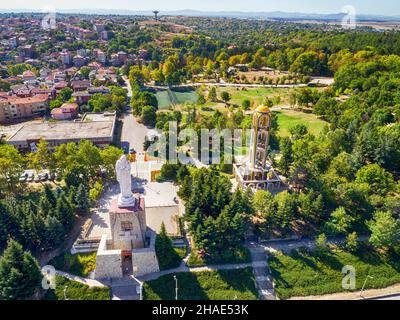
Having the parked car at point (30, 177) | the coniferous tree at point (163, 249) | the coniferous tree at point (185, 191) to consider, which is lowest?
the coniferous tree at point (163, 249)

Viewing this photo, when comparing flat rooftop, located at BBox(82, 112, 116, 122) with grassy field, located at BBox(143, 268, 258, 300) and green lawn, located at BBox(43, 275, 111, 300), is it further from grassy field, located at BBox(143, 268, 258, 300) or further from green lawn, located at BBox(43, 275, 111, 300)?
grassy field, located at BBox(143, 268, 258, 300)

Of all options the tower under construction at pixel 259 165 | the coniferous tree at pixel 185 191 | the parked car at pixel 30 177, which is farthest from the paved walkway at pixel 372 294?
the parked car at pixel 30 177

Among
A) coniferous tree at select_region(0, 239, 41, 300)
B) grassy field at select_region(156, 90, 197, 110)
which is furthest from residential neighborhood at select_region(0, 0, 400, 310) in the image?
grassy field at select_region(156, 90, 197, 110)

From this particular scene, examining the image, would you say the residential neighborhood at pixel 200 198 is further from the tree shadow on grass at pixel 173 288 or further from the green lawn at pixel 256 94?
the green lawn at pixel 256 94

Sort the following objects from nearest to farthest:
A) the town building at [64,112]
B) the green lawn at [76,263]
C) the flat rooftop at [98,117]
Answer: the green lawn at [76,263]
the flat rooftop at [98,117]
the town building at [64,112]

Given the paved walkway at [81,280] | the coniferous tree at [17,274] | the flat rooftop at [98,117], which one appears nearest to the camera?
the coniferous tree at [17,274]

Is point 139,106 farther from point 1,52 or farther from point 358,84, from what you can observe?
point 1,52
